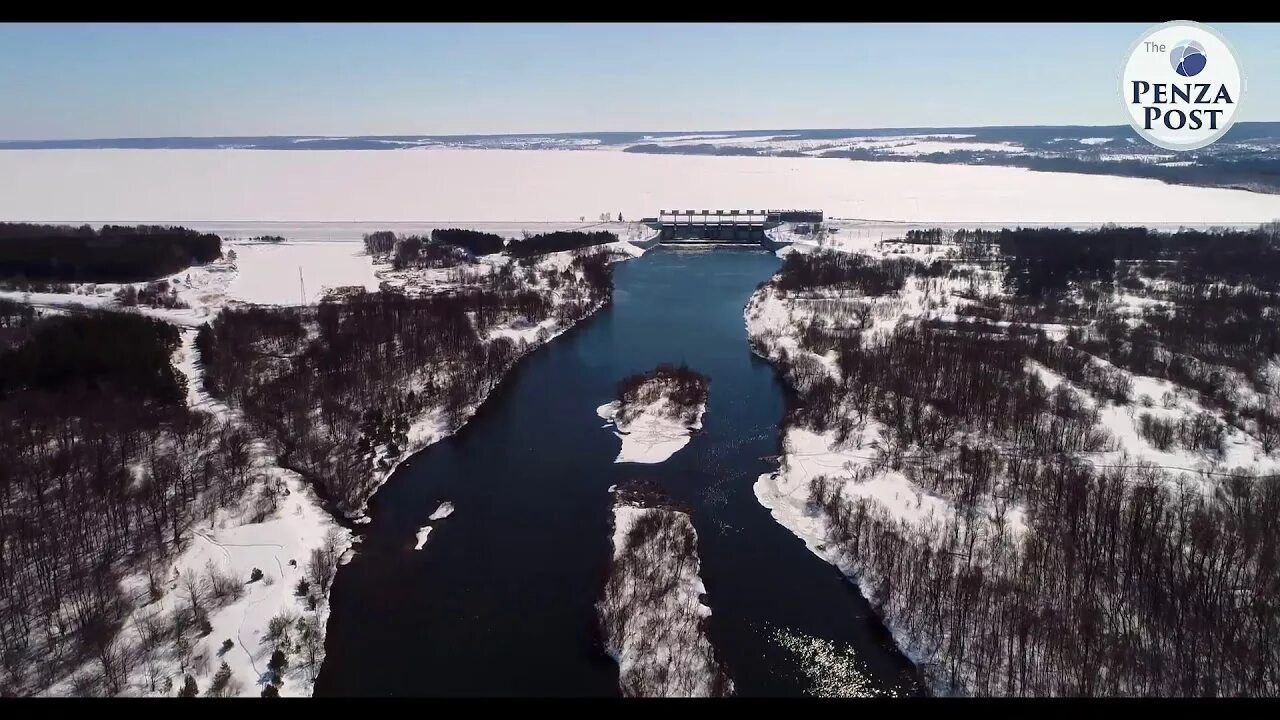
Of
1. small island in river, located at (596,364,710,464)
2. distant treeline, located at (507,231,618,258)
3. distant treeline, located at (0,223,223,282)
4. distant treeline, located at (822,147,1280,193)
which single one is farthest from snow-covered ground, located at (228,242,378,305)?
distant treeline, located at (822,147,1280,193)

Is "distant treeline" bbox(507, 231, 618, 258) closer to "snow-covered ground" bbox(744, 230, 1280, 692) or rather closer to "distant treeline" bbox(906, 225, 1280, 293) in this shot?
"distant treeline" bbox(906, 225, 1280, 293)

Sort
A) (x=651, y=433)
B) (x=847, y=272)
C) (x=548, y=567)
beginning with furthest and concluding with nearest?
1. (x=847, y=272)
2. (x=651, y=433)
3. (x=548, y=567)

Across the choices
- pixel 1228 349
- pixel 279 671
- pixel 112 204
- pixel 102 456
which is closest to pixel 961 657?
pixel 279 671

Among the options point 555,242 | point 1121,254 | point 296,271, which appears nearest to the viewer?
point 296,271

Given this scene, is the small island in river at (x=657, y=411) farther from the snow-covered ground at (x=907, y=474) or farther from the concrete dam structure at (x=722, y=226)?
the concrete dam structure at (x=722, y=226)

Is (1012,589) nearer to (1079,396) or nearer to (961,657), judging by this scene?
(961,657)

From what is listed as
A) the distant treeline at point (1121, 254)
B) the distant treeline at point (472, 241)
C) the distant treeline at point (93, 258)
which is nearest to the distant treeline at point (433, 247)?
the distant treeline at point (472, 241)

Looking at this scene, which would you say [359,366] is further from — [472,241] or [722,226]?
[722,226]

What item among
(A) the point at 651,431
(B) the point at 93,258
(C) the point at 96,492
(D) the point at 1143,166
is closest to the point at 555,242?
(B) the point at 93,258
